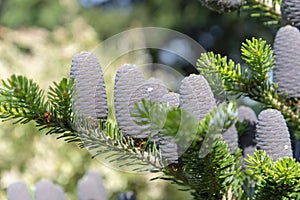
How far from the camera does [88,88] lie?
39 centimetres

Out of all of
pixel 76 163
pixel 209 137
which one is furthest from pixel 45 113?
pixel 76 163

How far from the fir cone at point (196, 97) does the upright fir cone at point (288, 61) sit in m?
0.15

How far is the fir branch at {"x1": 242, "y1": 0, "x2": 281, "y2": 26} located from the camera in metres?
0.63

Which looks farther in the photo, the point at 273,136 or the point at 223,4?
the point at 223,4

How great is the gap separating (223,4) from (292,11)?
0.26 feet

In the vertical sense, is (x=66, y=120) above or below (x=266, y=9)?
below

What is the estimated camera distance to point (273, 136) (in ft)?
1.38

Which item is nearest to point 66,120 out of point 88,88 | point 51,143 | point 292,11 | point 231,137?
Result: point 88,88

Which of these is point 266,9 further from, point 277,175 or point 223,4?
point 277,175

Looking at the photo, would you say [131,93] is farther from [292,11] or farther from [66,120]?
[292,11]

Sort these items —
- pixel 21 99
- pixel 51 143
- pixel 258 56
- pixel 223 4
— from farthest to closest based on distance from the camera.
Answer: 1. pixel 51 143
2. pixel 223 4
3. pixel 258 56
4. pixel 21 99

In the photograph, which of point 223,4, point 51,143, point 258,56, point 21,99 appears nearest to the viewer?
point 21,99

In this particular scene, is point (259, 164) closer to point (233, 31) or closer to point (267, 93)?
point (267, 93)

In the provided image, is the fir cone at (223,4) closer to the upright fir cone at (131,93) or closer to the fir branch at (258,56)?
the fir branch at (258,56)
